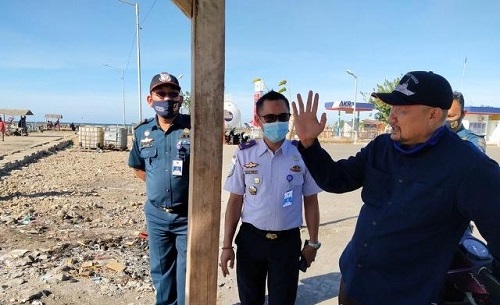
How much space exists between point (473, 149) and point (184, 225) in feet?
6.66

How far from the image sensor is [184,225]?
9.44 ft

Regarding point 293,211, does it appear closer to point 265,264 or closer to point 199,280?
point 265,264

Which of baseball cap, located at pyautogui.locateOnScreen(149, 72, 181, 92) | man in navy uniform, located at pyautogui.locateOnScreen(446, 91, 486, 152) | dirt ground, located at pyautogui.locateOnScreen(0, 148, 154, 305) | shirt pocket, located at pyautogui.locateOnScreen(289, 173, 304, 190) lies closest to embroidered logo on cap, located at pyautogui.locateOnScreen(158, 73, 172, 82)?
baseball cap, located at pyautogui.locateOnScreen(149, 72, 181, 92)

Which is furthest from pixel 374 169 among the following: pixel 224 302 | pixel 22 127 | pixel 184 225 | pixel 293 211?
pixel 22 127

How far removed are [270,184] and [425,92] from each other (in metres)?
1.17

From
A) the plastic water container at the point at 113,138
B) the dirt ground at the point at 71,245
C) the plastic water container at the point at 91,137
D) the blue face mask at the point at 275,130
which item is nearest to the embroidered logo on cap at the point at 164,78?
the blue face mask at the point at 275,130

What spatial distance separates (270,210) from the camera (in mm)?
2453

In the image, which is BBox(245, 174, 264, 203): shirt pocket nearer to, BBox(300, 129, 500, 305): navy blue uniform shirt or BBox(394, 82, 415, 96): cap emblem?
BBox(300, 129, 500, 305): navy blue uniform shirt

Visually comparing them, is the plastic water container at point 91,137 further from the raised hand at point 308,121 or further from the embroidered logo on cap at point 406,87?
the embroidered logo on cap at point 406,87

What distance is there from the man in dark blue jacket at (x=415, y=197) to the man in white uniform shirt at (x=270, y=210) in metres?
0.61

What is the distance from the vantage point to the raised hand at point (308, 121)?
186 cm

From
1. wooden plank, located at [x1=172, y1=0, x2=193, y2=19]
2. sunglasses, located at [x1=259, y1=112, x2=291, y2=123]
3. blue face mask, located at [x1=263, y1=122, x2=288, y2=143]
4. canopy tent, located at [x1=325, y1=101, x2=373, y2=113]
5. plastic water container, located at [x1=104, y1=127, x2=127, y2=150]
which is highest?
canopy tent, located at [x1=325, y1=101, x2=373, y2=113]

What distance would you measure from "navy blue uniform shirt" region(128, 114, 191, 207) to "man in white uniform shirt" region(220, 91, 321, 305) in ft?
1.51

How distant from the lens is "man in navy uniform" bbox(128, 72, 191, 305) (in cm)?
288
